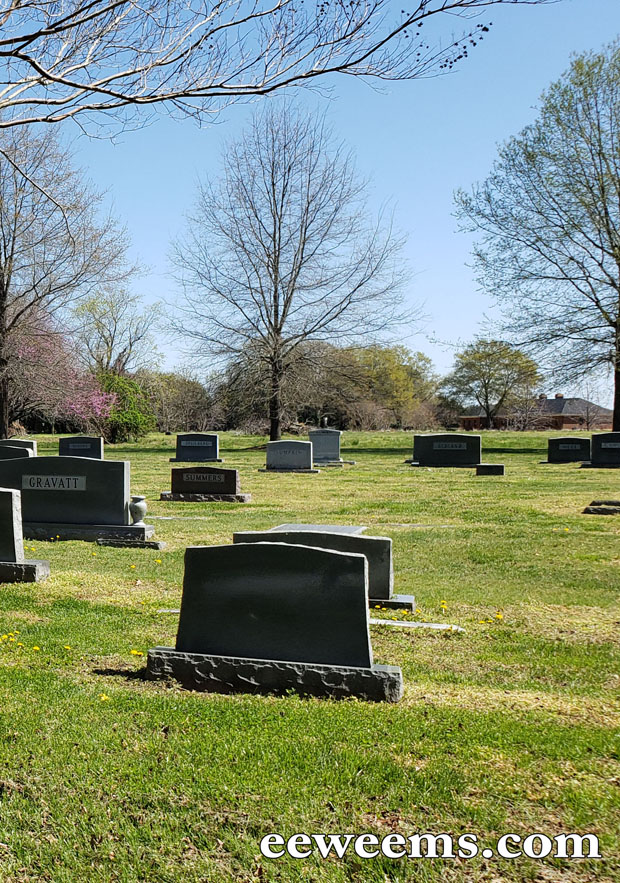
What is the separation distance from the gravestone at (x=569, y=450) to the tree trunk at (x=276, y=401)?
12.5 metres

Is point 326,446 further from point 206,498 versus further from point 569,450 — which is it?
point 206,498

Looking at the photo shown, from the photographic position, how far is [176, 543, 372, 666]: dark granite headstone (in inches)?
182

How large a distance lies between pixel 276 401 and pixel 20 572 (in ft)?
88.7

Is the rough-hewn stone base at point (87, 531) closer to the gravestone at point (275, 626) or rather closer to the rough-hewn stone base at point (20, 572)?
the rough-hewn stone base at point (20, 572)

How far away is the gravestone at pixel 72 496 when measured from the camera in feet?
36.7

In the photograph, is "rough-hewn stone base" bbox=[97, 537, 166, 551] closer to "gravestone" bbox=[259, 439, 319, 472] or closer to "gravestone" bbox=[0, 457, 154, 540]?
"gravestone" bbox=[0, 457, 154, 540]

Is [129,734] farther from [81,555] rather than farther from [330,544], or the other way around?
[81,555]

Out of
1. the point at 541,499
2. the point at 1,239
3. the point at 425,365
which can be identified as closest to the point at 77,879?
the point at 541,499

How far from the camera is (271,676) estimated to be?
462 centimetres

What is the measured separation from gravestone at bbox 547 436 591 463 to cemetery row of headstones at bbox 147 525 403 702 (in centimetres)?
2284

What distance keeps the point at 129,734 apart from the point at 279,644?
1160mm

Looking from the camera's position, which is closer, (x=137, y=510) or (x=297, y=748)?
(x=297, y=748)

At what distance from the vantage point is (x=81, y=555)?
9.86 metres

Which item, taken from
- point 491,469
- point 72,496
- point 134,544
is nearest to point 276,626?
point 134,544
